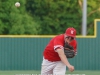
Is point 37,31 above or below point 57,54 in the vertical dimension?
above

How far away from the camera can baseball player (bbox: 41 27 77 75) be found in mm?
9578

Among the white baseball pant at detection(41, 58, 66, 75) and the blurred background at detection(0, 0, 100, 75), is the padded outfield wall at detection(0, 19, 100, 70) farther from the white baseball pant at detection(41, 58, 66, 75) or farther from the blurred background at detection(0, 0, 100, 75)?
the white baseball pant at detection(41, 58, 66, 75)

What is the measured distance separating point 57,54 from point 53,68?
0.32 m

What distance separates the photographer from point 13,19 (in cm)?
2145

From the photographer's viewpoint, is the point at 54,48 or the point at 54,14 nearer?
the point at 54,48

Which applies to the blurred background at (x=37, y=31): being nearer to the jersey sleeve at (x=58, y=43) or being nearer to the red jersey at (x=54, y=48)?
the red jersey at (x=54, y=48)

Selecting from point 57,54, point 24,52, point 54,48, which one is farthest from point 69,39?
point 24,52

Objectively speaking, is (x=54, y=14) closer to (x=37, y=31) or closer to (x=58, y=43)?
(x=37, y=31)

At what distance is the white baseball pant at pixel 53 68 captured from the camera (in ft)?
32.8

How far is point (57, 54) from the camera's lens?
9.96 meters

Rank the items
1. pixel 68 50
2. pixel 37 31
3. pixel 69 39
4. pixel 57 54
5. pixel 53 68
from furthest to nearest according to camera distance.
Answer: pixel 37 31, pixel 53 68, pixel 57 54, pixel 68 50, pixel 69 39

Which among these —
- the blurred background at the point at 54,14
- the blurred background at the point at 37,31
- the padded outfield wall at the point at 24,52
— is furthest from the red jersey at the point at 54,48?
the blurred background at the point at 54,14

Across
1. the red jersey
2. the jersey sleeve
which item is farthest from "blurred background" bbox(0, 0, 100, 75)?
the jersey sleeve

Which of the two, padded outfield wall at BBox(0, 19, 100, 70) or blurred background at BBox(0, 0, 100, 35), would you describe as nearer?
padded outfield wall at BBox(0, 19, 100, 70)
